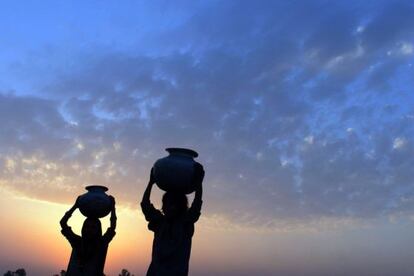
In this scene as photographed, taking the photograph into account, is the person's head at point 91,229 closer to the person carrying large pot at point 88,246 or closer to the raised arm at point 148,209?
the person carrying large pot at point 88,246

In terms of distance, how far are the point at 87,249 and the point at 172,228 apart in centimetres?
250

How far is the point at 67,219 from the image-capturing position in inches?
343

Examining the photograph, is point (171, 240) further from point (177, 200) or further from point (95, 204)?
point (95, 204)

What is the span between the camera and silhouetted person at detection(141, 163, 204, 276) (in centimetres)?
673

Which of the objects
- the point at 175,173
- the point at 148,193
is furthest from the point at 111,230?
the point at 175,173

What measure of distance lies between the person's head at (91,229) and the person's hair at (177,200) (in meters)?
2.24

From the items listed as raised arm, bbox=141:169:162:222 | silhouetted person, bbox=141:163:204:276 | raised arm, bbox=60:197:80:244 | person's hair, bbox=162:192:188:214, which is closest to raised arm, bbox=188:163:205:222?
silhouetted person, bbox=141:163:204:276

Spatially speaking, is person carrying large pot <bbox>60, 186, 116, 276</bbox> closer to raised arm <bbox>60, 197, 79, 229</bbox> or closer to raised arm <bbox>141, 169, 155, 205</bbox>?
raised arm <bbox>60, 197, 79, 229</bbox>

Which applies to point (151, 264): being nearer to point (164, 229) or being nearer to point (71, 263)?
point (164, 229)

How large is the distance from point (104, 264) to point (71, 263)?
61 cm

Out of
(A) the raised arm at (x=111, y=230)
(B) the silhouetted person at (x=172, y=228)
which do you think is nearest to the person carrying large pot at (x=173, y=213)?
(B) the silhouetted person at (x=172, y=228)

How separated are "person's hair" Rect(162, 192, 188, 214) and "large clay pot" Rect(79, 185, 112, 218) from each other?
2.34 metres

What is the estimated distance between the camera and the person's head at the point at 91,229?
8641 mm

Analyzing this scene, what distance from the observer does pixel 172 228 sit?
22.6 ft
